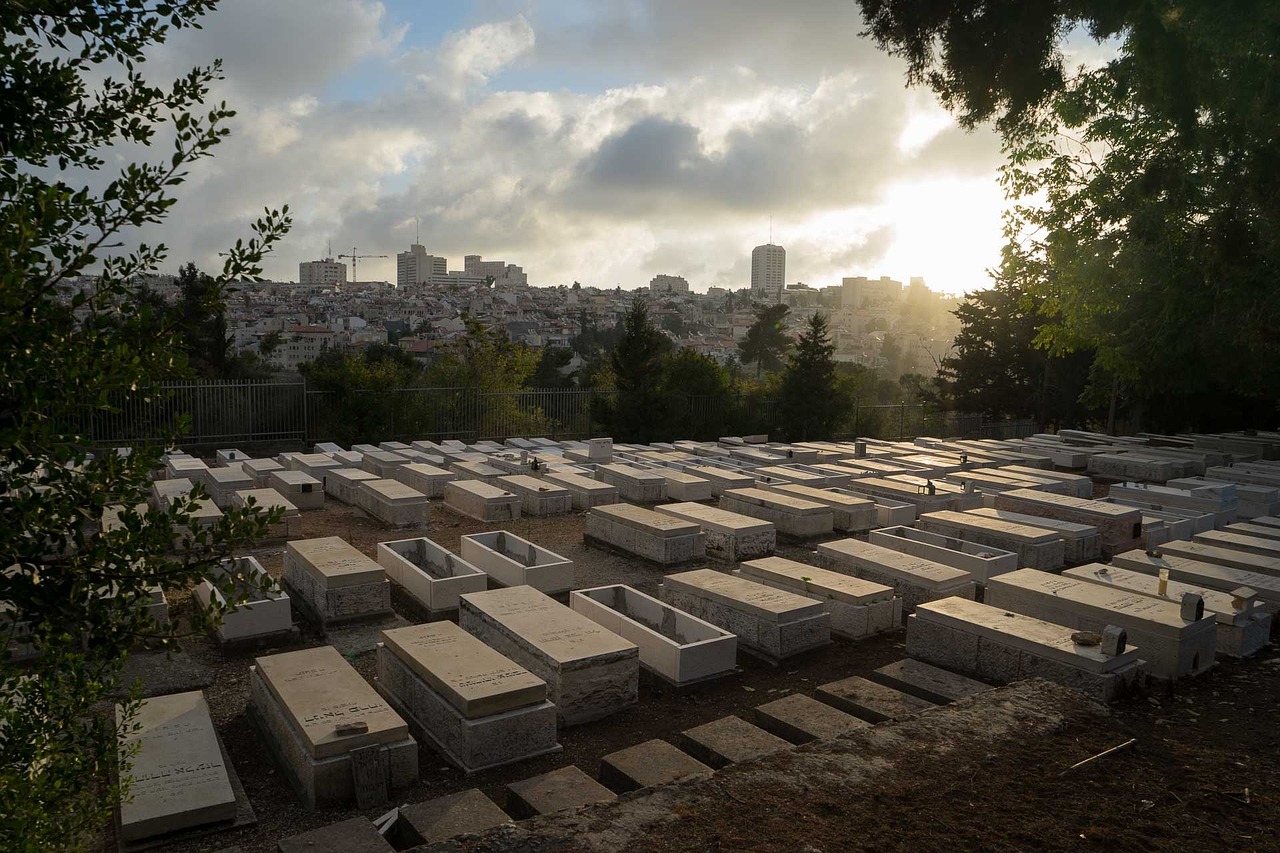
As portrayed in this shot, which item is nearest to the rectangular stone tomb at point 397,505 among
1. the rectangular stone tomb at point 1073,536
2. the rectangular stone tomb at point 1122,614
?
the rectangular stone tomb at point 1122,614

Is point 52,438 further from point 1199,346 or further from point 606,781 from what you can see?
point 1199,346

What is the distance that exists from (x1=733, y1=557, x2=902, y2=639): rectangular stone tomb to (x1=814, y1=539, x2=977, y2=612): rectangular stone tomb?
0.40 metres

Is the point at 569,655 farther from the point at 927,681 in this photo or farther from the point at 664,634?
the point at 927,681

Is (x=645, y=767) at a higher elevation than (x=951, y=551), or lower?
lower

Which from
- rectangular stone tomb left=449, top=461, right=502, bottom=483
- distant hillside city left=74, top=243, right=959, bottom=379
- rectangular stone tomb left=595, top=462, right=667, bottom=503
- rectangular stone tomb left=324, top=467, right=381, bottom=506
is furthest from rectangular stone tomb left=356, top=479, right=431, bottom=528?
distant hillside city left=74, top=243, right=959, bottom=379

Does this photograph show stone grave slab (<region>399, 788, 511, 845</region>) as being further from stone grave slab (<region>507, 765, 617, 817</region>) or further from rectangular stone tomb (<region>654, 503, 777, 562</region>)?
rectangular stone tomb (<region>654, 503, 777, 562</region>)

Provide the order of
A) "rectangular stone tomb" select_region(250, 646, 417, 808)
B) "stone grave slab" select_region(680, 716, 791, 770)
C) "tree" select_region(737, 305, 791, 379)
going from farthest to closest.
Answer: "tree" select_region(737, 305, 791, 379) → "stone grave slab" select_region(680, 716, 791, 770) → "rectangular stone tomb" select_region(250, 646, 417, 808)

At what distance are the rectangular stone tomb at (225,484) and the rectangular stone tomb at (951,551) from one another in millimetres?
8826

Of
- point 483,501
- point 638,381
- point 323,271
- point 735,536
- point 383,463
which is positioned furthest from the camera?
point 323,271

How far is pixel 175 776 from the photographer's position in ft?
15.5

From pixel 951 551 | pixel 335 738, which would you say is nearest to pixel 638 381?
pixel 951 551

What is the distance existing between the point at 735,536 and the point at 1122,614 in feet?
14.7

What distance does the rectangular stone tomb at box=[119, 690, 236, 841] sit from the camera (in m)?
4.41

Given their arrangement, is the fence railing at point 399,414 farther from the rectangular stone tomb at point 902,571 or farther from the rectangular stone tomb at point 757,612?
the rectangular stone tomb at point 902,571
